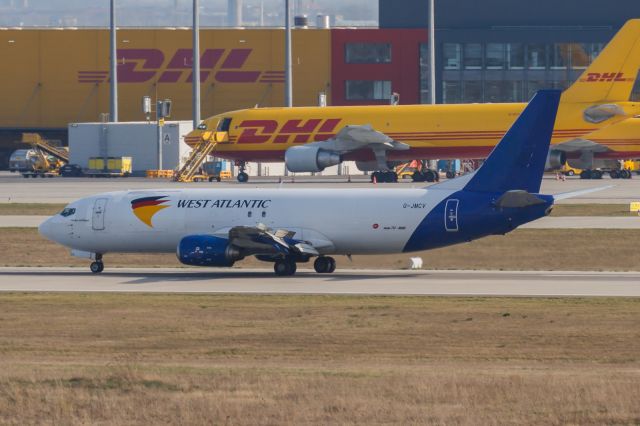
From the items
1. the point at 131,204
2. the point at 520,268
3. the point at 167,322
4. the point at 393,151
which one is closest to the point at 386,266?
the point at 520,268

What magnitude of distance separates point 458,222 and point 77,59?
89.6m

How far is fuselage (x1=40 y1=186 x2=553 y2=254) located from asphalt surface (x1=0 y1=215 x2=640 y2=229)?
1421 cm

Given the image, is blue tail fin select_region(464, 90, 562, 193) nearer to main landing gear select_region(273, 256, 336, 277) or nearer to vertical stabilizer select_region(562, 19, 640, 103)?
main landing gear select_region(273, 256, 336, 277)

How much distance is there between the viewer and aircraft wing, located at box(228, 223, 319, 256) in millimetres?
43562

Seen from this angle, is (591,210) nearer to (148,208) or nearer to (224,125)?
(148,208)

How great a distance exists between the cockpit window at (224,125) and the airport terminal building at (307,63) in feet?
101

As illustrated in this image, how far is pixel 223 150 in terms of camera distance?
96.0m

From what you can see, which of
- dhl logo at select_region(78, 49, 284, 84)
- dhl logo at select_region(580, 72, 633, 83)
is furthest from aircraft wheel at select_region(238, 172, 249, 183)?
dhl logo at select_region(78, 49, 284, 84)

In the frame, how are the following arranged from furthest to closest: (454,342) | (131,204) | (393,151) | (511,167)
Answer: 1. (393,151)
2. (131,204)
3. (511,167)
4. (454,342)

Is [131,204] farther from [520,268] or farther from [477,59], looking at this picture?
[477,59]

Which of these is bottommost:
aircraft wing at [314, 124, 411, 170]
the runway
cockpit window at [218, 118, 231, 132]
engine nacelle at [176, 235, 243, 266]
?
the runway

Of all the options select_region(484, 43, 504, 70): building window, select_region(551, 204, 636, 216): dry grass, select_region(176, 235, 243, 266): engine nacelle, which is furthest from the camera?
select_region(484, 43, 504, 70): building window

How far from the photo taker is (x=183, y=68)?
126750 millimetres

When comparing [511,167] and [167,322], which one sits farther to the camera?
[511,167]
